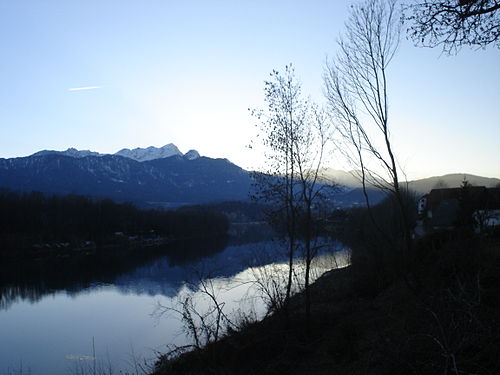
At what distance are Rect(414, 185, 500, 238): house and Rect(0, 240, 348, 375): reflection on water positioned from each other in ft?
21.5

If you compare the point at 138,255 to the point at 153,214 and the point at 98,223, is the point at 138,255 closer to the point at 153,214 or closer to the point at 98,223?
the point at 98,223

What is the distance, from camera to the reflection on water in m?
16.2

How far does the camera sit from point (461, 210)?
19.4 meters

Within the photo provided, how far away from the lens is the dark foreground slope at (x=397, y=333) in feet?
13.7

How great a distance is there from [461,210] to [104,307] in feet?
71.3

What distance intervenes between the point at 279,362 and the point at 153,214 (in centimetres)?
9191

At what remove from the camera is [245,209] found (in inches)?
7111

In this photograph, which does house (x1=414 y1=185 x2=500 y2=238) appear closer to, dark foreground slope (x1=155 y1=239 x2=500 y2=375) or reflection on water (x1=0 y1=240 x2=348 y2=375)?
dark foreground slope (x1=155 y1=239 x2=500 y2=375)

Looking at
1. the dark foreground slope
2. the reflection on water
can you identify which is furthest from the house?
the reflection on water

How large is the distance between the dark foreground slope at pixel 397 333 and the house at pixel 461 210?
2.94 metres

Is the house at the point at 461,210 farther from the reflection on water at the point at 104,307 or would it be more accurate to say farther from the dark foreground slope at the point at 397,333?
the reflection on water at the point at 104,307

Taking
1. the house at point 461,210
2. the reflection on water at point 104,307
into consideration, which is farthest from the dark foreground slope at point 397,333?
the house at point 461,210

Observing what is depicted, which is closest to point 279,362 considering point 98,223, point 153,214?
point 98,223

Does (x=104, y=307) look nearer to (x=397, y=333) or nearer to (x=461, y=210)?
(x=461, y=210)
